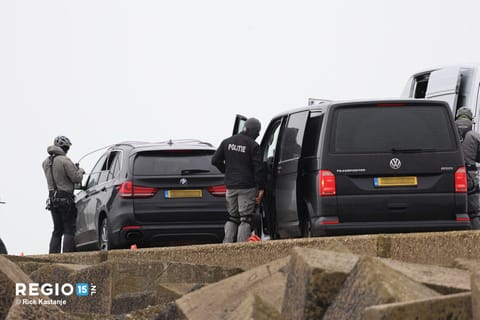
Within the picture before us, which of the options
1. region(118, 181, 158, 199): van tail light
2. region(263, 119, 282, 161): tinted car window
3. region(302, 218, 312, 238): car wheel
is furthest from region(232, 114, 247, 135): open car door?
region(302, 218, 312, 238): car wheel

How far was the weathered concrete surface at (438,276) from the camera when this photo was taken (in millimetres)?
6543

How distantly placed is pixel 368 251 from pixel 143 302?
212 centimetres

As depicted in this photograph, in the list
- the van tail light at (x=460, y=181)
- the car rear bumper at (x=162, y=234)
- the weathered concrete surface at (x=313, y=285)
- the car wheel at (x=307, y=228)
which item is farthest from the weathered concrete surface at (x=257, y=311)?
the car rear bumper at (x=162, y=234)

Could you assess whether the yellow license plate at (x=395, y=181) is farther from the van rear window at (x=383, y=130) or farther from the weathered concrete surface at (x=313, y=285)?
the weathered concrete surface at (x=313, y=285)

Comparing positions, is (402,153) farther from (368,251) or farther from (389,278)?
(389,278)

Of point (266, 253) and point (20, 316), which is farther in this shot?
point (266, 253)

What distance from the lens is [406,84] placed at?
2353 centimetres

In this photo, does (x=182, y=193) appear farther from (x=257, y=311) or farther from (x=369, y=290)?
(x=369, y=290)

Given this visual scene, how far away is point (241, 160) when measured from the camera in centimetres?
1623

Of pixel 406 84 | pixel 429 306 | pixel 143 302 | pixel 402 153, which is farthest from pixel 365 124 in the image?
pixel 406 84

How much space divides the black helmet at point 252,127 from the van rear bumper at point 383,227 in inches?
116

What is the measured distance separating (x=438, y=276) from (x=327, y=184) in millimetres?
6599

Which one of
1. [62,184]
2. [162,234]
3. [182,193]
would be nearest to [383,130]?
[182,193]

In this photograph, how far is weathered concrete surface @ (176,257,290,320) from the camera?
7480mm
